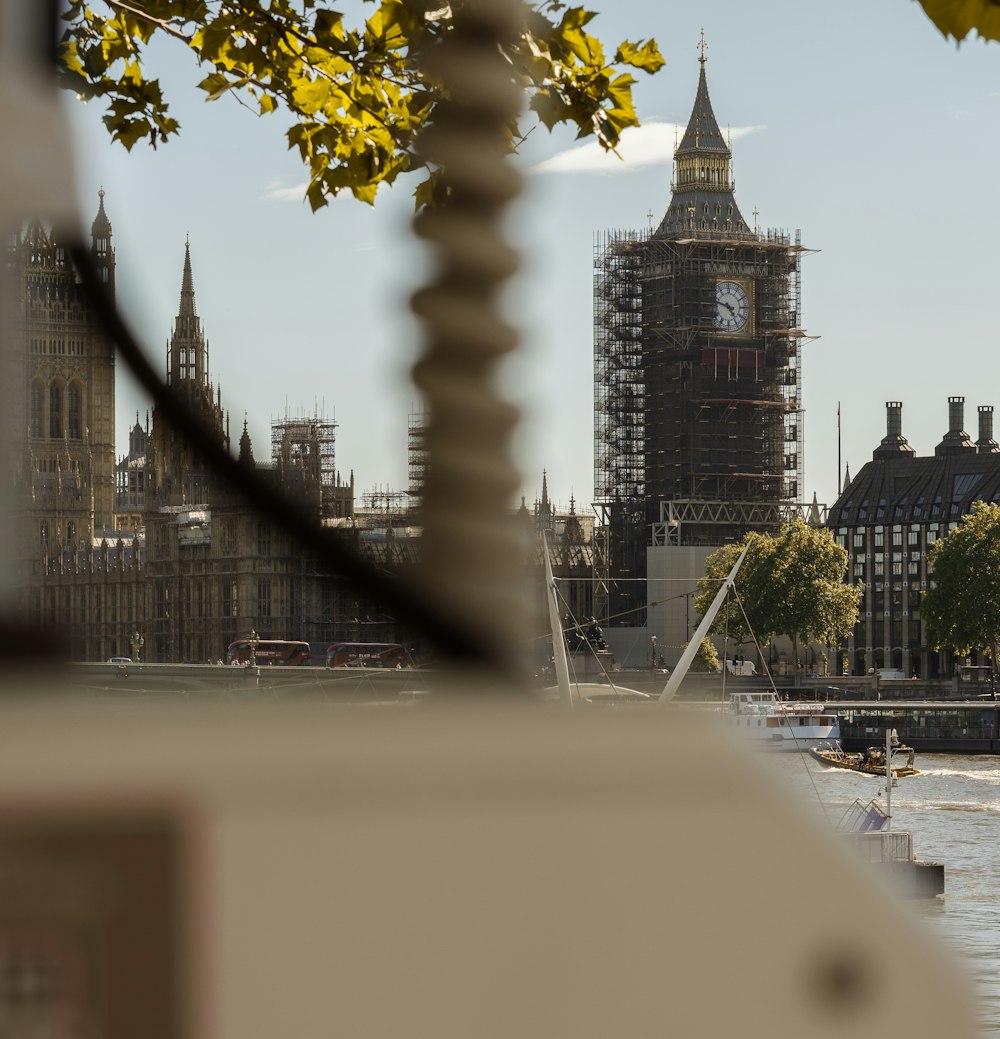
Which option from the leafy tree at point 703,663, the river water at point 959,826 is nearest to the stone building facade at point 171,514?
the leafy tree at point 703,663

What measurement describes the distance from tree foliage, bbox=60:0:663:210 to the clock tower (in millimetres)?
87029

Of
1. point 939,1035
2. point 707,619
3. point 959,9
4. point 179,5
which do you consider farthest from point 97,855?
point 707,619

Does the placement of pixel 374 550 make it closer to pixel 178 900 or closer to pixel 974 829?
pixel 178 900

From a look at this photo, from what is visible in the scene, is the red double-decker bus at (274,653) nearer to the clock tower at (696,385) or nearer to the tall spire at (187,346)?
the tall spire at (187,346)

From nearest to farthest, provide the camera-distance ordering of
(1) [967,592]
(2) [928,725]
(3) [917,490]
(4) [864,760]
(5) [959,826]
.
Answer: (5) [959,826] < (4) [864,760] < (2) [928,725] < (1) [967,592] < (3) [917,490]

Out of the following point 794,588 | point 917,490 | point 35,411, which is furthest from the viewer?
point 917,490

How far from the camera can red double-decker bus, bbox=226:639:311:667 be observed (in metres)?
1.15

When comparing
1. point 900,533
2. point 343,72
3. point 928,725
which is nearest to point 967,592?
point 928,725

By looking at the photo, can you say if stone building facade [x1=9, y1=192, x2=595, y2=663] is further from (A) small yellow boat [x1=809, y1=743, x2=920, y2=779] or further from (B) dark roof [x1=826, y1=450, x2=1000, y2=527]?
(B) dark roof [x1=826, y1=450, x2=1000, y2=527]

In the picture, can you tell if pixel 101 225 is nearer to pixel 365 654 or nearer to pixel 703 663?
pixel 365 654

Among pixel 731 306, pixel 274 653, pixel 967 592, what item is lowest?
pixel 967 592

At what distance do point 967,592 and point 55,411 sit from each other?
81.2m

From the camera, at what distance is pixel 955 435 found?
10169 cm

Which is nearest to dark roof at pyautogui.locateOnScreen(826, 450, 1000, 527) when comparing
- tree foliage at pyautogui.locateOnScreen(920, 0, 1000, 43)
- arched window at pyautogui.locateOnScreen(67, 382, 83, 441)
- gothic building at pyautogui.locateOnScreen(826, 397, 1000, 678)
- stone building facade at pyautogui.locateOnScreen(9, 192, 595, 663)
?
gothic building at pyautogui.locateOnScreen(826, 397, 1000, 678)
